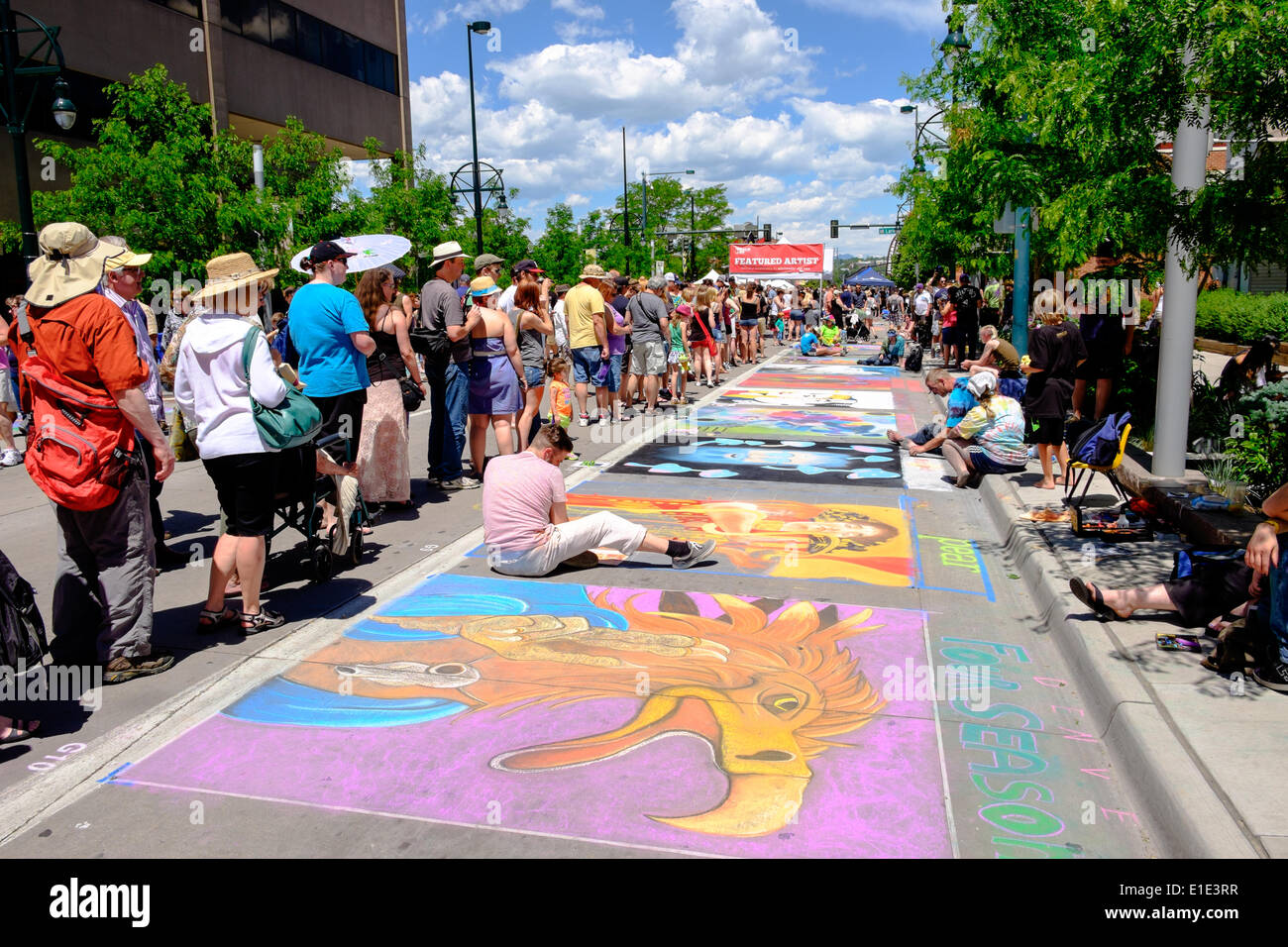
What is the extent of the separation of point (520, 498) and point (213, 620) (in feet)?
5.92

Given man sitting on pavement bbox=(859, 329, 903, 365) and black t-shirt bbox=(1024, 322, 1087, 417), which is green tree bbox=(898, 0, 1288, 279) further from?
man sitting on pavement bbox=(859, 329, 903, 365)

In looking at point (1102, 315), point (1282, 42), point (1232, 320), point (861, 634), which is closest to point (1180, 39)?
point (1282, 42)

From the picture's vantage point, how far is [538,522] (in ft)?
20.0

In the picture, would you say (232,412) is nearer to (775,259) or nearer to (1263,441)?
(1263,441)

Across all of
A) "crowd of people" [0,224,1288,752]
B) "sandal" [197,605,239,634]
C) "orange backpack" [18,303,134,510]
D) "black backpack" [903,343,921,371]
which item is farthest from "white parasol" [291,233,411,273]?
"black backpack" [903,343,921,371]

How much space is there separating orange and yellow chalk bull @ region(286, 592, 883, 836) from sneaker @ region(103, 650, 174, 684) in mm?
675

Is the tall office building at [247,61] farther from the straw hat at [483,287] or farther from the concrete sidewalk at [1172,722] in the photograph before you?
the concrete sidewalk at [1172,722]

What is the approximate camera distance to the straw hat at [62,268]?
4285 millimetres

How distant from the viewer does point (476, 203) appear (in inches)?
1077

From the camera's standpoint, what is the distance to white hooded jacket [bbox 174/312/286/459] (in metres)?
4.93

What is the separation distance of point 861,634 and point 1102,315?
6155 mm

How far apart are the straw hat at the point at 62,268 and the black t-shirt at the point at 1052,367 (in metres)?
7.22
